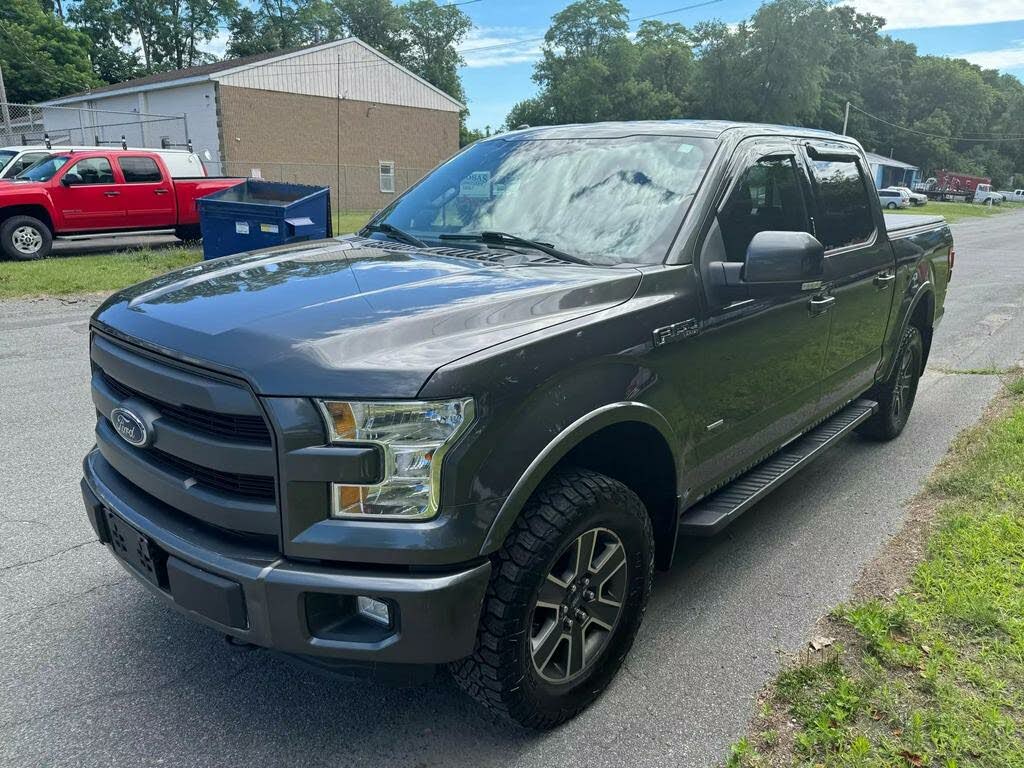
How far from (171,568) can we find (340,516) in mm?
588

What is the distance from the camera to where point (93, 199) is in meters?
13.9

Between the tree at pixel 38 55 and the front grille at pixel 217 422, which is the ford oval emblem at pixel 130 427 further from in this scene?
the tree at pixel 38 55

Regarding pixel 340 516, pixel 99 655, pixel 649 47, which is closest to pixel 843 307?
pixel 340 516

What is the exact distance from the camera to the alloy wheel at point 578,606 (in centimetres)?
242

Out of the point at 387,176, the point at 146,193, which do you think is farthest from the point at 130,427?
the point at 387,176

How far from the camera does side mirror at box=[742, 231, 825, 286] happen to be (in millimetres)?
2895

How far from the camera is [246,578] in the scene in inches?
81.4

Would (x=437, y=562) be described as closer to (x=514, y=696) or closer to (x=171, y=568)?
(x=514, y=696)

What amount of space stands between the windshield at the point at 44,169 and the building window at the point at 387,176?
22093 mm

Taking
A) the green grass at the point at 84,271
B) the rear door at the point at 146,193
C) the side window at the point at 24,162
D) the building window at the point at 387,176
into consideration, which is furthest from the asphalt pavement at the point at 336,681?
the building window at the point at 387,176

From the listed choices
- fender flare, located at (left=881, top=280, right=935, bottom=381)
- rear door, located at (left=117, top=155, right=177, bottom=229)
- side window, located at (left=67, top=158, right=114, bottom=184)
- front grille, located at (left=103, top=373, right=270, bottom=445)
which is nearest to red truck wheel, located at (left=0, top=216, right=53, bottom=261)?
side window, located at (left=67, top=158, right=114, bottom=184)

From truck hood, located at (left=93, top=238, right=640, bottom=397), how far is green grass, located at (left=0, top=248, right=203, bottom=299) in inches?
353

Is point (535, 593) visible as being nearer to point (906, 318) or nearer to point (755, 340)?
point (755, 340)

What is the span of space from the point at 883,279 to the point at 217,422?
151 inches
